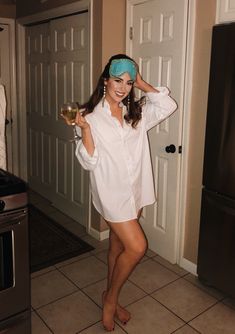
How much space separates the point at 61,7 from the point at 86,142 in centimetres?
218

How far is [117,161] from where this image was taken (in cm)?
194

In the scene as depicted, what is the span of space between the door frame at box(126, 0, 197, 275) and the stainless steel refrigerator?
0.28m

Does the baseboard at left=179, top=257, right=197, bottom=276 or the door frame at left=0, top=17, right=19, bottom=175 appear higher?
the door frame at left=0, top=17, right=19, bottom=175

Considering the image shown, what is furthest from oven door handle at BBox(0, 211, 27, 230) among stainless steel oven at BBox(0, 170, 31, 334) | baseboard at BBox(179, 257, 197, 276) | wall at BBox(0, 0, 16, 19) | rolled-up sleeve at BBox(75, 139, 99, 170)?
wall at BBox(0, 0, 16, 19)

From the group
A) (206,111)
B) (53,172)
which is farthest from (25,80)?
(206,111)

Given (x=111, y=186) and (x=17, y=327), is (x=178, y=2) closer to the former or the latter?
(x=111, y=186)

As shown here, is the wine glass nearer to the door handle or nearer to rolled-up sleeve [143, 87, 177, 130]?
rolled-up sleeve [143, 87, 177, 130]

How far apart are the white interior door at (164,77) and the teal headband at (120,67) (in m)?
0.82

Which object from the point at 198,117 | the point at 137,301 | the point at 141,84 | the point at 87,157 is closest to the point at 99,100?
the point at 141,84

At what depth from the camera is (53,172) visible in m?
4.16

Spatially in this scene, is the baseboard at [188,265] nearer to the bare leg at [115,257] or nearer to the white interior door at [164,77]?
the white interior door at [164,77]

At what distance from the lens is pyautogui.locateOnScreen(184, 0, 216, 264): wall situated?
2.42 meters

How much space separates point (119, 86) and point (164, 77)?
93 cm

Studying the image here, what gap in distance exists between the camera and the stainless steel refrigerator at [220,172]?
2.20 meters
